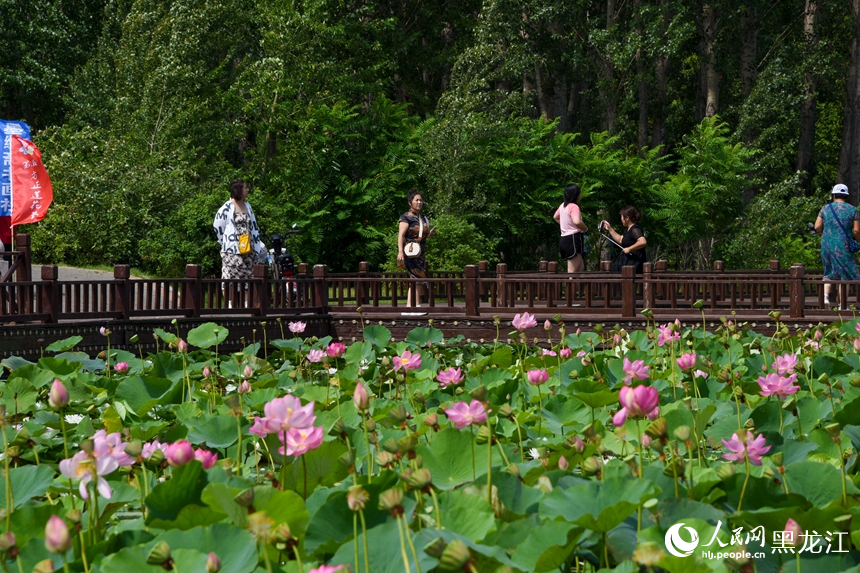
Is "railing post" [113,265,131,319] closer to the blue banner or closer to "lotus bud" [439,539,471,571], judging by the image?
the blue banner

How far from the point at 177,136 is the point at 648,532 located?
2411 centimetres

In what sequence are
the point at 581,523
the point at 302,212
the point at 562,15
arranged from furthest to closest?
the point at 562,15 → the point at 302,212 → the point at 581,523

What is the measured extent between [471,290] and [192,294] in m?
3.31

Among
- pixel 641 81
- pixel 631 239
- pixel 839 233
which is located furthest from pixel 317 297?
pixel 641 81

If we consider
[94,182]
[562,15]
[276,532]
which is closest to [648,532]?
[276,532]

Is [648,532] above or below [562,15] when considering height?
below

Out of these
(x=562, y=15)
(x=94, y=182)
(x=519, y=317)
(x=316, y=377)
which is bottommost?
(x=316, y=377)

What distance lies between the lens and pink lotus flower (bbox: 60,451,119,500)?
2.17 metres

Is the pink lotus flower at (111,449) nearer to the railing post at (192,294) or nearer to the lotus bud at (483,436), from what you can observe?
the lotus bud at (483,436)

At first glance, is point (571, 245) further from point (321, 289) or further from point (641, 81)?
point (641, 81)

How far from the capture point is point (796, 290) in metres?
11.6

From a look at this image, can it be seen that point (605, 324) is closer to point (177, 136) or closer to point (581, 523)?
point (581, 523)

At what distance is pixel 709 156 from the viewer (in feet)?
84.1

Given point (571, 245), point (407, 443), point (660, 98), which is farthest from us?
point (660, 98)
